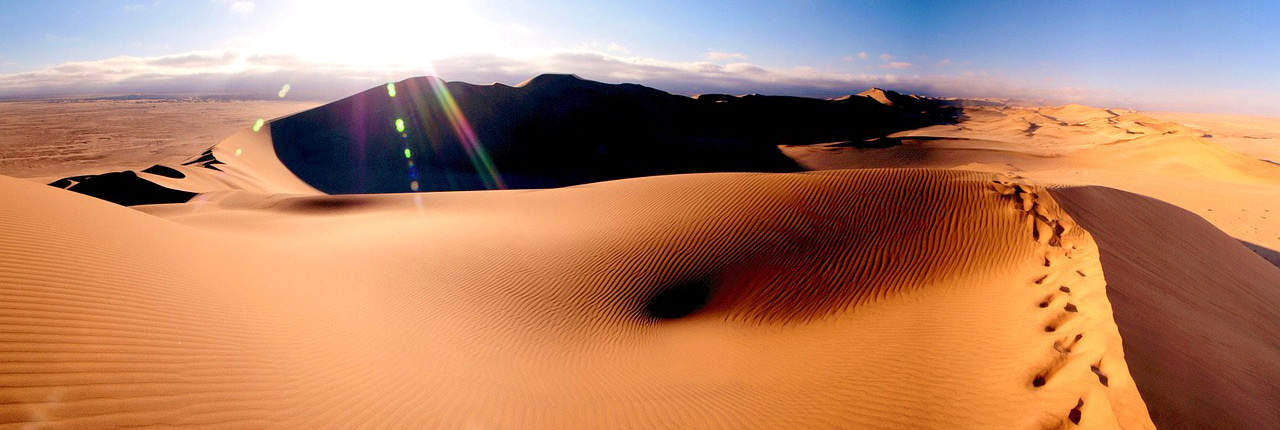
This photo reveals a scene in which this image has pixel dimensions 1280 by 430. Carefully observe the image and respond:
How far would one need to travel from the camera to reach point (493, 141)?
33.3 m

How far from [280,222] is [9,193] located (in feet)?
20.9

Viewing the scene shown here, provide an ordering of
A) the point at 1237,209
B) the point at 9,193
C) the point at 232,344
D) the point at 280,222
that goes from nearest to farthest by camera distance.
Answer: the point at 232,344, the point at 9,193, the point at 280,222, the point at 1237,209

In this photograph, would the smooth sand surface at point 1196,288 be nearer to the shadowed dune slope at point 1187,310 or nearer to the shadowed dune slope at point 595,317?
the shadowed dune slope at point 1187,310

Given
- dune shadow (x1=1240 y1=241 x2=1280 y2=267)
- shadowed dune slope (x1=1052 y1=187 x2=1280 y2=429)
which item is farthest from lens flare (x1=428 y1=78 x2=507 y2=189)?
dune shadow (x1=1240 y1=241 x2=1280 y2=267)

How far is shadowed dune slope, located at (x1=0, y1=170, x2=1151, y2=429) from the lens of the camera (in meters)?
3.57

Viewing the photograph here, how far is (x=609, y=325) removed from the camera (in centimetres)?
727

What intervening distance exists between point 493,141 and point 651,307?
28388mm

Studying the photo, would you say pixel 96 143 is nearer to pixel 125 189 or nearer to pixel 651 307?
pixel 125 189

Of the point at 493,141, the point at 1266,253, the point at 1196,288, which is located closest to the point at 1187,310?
the point at 1196,288

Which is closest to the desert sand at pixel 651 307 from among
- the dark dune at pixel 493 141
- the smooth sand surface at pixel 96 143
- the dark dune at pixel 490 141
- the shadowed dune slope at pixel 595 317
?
the shadowed dune slope at pixel 595 317

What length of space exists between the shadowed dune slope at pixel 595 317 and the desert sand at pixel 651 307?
35mm

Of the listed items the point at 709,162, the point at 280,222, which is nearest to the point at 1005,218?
the point at 280,222

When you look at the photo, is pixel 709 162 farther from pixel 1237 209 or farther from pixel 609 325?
pixel 609 325

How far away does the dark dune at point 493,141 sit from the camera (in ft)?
93.8
